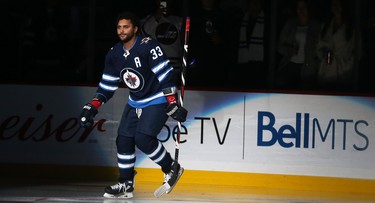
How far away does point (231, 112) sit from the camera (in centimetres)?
1116

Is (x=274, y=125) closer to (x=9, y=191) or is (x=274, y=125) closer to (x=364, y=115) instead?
(x=364, y=115)

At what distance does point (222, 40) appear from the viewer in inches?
458

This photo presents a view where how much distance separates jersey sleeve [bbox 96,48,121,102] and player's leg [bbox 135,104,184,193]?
41 centimetres

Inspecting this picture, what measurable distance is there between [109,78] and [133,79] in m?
0.32

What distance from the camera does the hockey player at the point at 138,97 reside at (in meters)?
9.46

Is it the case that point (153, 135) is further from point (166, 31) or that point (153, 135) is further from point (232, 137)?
point (166, 31)

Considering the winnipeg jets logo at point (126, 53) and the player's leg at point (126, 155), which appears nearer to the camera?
the winnipeg jets logo at point (126, 53)

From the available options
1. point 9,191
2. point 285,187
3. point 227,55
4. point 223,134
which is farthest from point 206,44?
point 9,191

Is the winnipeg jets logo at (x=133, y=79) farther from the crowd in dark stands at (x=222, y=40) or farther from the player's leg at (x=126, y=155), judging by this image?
the crowd in dark stands at (x=222, y=40)

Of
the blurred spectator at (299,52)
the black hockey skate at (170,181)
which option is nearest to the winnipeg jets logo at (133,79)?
the black hockey skate at (170,181)

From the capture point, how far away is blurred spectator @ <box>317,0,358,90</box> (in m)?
11.4

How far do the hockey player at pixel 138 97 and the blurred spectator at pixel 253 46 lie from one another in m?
2.09

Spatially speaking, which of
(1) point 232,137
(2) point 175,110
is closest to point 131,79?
(2) point 175,110

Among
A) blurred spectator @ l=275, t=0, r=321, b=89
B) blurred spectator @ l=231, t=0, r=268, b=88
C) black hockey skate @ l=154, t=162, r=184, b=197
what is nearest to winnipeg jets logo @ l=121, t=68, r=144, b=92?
black hockey skate @ l=154, t=162, r=184, b=197
